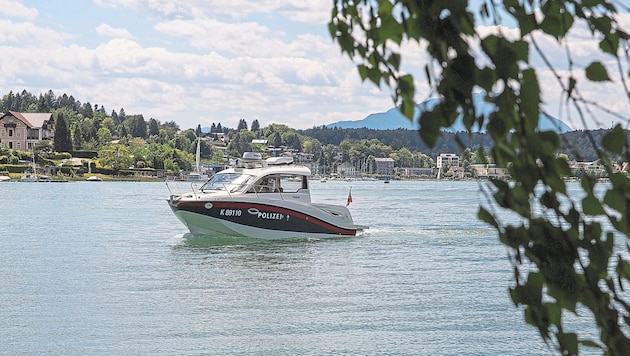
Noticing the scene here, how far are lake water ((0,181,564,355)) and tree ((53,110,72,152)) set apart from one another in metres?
158

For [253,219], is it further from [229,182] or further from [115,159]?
[115,159]

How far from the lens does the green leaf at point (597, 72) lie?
2.31 m

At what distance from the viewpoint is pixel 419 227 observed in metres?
46.2

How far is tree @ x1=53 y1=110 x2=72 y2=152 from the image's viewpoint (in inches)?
7495

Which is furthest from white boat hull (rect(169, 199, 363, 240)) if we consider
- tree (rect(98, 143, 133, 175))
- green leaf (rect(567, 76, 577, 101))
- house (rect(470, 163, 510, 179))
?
tree (rect(98, 143, 133, 175))

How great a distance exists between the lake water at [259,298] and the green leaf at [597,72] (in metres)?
8.49

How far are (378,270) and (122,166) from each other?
172m

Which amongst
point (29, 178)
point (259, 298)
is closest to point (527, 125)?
point (259, 298)

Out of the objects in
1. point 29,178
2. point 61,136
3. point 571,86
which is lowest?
point 29,178

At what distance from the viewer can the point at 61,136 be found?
628 ft

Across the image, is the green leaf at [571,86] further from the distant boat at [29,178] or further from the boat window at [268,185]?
the distant boat at [29,178]

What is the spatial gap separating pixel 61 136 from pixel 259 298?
178 m

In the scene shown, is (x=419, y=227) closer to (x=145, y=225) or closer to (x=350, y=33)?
(x=145, y=225)

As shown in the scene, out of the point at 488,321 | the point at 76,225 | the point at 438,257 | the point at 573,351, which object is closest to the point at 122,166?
the point at 76,225
